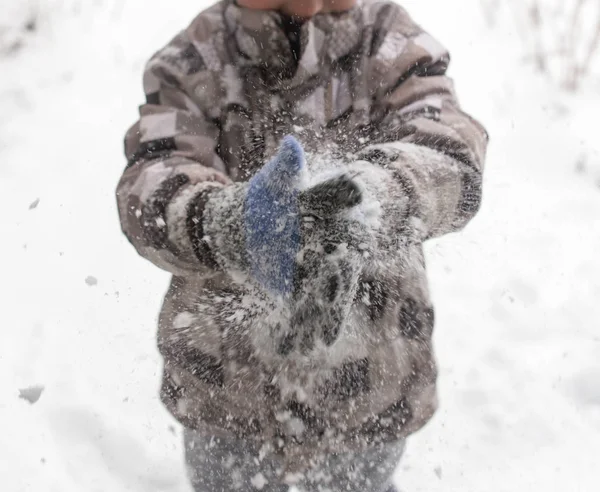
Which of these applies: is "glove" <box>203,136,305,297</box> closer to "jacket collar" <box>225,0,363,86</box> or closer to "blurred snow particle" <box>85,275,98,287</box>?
"jacket collar" <box>225,0,363,86</box>

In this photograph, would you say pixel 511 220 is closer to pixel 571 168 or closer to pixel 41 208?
pixel 571 168

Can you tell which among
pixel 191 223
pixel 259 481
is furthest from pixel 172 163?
pixel 259 481

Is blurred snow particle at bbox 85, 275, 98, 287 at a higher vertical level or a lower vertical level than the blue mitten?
lower

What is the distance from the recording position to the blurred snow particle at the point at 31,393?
1.20 m

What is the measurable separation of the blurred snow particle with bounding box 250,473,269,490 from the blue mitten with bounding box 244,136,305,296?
38 centimetres

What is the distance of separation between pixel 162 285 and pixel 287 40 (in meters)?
0.77

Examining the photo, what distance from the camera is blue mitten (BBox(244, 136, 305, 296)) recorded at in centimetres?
59

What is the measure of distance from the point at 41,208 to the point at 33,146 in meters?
0.21

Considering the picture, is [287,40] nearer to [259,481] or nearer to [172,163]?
[172,163]

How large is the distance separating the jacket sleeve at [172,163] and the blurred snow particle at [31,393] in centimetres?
63

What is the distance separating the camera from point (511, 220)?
149cm

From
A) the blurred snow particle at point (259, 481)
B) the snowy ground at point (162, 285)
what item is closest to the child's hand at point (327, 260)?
the blurred snow particle at point (259, 481)

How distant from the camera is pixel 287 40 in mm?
722

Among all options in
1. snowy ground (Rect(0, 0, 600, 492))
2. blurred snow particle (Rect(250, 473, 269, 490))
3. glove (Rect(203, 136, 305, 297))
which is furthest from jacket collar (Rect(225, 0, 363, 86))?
snowy ground (Rect(0, 0, 600, 492))
